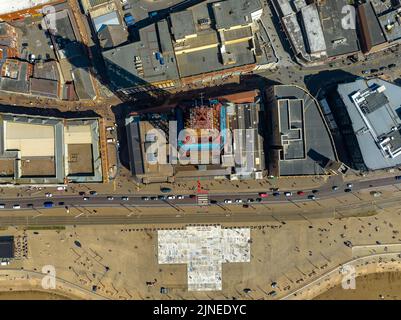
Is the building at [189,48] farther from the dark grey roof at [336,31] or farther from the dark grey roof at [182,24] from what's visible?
the dark grey roof at [336,31]

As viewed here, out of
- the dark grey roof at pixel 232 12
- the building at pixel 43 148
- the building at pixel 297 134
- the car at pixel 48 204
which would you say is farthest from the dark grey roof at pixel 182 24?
the car at pixel 48 204

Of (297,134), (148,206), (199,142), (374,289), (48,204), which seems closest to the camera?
(199,142)

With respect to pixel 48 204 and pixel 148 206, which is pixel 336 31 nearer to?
pixel 148 206

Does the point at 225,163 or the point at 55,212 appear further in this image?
the point at 55,212

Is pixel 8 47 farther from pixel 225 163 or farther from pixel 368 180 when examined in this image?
pixel 368 180

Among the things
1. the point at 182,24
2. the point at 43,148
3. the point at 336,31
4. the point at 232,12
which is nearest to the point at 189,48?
the point at 182,24

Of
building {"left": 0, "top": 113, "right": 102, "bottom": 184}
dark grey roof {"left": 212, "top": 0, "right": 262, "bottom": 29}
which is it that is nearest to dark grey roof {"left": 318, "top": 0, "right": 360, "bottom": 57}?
dark grey roof {"left": 212, "top": 0, "right": 262, "bottom": 29}
